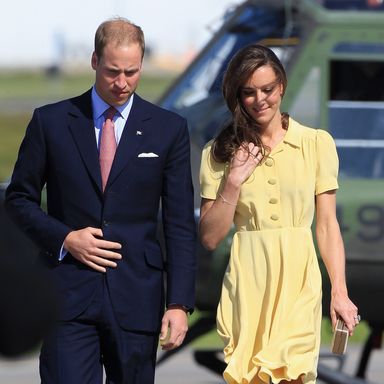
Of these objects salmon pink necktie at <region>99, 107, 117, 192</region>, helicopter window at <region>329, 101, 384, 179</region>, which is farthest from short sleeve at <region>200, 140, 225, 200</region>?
helicopter window at <region>329, 101, 384, 179</region>

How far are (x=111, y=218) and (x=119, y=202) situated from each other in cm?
6

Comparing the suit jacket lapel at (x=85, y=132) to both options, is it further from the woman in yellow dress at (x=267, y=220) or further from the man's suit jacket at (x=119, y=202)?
the woman in yellow dress at (x=267, y=220)

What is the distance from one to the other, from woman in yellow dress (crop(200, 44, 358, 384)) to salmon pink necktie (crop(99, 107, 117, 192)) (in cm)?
31

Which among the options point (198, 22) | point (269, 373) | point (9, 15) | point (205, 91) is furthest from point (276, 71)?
point (9, 15)

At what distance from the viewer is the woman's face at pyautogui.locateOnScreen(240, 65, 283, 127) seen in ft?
12.2

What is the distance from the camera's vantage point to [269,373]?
3584 millimetres

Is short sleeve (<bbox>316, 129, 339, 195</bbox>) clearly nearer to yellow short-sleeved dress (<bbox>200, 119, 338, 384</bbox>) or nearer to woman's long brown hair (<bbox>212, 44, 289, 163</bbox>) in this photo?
yellow short-sleeved dress (<bbox>200, 119, 338, 384</bbox>)

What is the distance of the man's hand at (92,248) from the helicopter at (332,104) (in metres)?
2.47

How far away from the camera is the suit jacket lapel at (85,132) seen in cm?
370

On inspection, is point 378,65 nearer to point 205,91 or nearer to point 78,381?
point 205,91

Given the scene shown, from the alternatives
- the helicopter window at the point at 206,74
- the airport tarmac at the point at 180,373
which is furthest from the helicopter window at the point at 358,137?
the airport tarmac at the point at 180,373

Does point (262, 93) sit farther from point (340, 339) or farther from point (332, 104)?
point (332, 104)

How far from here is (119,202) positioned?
145 inches

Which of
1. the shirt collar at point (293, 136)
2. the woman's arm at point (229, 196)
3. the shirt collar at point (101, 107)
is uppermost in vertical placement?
the shirt collar at point (101, 107)
